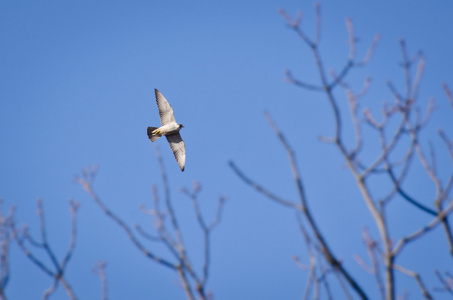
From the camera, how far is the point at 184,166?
28.0 ft

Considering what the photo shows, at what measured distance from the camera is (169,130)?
8.30 meters

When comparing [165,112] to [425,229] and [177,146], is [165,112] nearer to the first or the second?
[177,146]

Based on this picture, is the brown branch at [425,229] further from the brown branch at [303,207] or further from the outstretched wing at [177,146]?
the outstretched wing at [177,146]

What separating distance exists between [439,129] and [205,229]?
8.20 ft

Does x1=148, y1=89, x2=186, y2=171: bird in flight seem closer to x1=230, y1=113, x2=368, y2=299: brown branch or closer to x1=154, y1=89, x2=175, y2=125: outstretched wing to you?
x1=154, y1=89, x2=175, y2=125: outstretched wing

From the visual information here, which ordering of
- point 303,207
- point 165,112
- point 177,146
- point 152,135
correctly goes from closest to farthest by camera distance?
point 303,207 < point 152,135 < point 165,112 < point 177,146

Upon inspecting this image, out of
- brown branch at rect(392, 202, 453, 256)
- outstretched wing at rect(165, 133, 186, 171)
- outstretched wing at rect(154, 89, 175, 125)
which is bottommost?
brown branch at rect(392, 202, 453, 256)

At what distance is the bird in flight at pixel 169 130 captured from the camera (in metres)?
8.26

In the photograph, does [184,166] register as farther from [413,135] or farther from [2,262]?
[413,135]

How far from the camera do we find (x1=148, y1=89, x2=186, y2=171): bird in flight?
8.26 metres

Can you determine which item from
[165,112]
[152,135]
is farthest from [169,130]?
[165,112]

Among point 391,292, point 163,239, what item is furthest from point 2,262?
point 391,292

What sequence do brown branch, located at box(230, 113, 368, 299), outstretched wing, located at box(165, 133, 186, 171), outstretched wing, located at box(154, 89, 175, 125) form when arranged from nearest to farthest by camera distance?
brown branch, located at box(230, 113, 368, 299) < outstretched wing, located at box(154, 89, 175, 125) < outstretched wing, located at box(165, 133, 186, 171)

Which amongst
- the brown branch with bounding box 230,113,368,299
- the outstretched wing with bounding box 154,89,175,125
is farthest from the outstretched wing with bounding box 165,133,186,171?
the brown branch with bounding box 230,113,368,299
